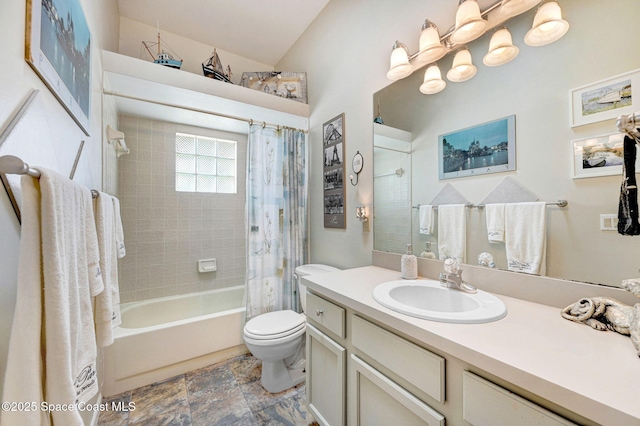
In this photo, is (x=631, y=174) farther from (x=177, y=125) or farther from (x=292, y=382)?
(x=177, y=125)

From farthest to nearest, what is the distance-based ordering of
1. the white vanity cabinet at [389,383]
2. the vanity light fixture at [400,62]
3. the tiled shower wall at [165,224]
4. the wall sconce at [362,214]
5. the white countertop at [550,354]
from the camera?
the tiled shower wall at [165,224]
the wall sconce at [362,214]
the vanity light fixture at [400,62]
the white vanity cabinet at [389,383]
the white countertop at [550,354]

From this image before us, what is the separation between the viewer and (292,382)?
1704 millimetres

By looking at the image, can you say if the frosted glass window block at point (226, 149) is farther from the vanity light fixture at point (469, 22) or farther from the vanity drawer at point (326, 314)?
the vanity light fixture at point (469, 22)

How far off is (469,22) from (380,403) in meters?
1.62

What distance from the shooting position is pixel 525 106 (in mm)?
951

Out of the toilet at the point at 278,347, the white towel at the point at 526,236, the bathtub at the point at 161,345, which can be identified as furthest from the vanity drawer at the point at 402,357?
the bathtub at the point at 161,345

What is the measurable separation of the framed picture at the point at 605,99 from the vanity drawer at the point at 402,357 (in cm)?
94

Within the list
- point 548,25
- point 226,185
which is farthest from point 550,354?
point 226,185

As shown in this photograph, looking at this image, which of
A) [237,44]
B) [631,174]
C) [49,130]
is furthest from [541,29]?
[237,44]

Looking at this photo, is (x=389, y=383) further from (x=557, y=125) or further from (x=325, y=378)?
(x=557, y=125)

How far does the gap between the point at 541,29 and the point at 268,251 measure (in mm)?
2113

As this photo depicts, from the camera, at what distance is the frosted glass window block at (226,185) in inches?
109

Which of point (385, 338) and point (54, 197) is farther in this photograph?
point (385, 338)

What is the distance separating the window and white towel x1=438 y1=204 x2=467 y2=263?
2319 mm
